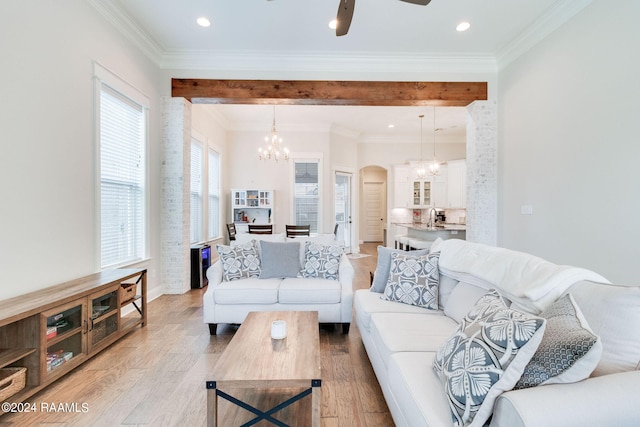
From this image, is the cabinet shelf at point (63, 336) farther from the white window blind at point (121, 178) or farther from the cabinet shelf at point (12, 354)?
the white window blind at point (121, 178)

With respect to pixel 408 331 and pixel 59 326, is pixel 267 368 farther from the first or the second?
pixel 59 326

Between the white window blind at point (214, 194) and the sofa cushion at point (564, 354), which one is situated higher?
the white window blind at point (214, 194)

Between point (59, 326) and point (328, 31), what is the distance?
4121 mm

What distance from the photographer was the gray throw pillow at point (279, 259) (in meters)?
3.21

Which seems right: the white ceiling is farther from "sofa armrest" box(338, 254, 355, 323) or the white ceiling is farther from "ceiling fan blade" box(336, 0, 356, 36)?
"sofa armrest" box(338, 254, 355, 323)

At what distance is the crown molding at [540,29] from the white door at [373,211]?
6693mm

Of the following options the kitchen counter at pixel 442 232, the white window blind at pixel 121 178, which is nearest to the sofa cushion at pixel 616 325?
the white window blind at pixel 121 178

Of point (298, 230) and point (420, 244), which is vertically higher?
point (298, 230)

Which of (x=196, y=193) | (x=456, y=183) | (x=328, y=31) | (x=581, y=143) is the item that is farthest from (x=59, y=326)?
(x=456, y=183)

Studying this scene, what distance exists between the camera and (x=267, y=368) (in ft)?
4.99

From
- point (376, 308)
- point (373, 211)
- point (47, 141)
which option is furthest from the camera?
point (373, 211)

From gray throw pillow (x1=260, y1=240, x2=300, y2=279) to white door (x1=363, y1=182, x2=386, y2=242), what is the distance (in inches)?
308

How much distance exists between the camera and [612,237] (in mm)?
2768

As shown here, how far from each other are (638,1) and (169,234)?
5.75 meters
